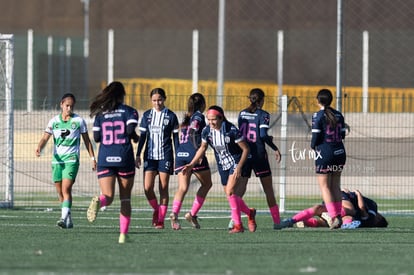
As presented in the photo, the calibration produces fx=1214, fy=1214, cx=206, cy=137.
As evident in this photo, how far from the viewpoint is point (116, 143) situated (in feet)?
48.7

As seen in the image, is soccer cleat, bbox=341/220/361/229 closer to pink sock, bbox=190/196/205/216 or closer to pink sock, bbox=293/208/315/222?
pink sock, bbox=293/208/315/222

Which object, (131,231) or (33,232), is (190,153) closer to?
(131,231)

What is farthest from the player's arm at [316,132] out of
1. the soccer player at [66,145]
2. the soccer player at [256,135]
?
the soccer player at [66,145]

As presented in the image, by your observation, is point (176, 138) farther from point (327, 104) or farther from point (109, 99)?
point (109, 99)

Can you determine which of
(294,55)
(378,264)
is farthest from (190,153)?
(294,55)

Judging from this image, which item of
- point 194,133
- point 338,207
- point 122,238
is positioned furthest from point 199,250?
point 338,207

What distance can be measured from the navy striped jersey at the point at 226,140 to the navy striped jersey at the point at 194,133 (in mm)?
755

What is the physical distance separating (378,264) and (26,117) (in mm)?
12341

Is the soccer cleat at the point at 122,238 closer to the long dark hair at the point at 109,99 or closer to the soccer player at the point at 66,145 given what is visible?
the long dark hair at the point at 109,99

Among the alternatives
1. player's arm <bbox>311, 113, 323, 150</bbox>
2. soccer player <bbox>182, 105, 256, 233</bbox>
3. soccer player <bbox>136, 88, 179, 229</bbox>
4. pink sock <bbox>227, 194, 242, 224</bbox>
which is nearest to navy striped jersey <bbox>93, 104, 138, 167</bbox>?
soccer player <bbox>182, 105, 256, 233</bbox>

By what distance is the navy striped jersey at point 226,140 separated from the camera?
16.6 m

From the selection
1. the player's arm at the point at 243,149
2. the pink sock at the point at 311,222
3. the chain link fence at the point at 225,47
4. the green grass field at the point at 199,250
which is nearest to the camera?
the green grass field at the point at 199,250

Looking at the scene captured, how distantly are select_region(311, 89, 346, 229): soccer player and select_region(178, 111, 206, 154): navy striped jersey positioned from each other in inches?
65.1

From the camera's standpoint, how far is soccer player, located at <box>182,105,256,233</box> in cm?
1648
